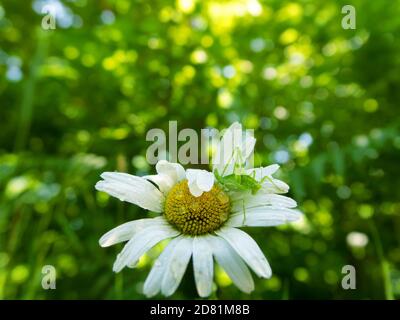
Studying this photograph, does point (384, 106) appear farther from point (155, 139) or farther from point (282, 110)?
point (155, 139)

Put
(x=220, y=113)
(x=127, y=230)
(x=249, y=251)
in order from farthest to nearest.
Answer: (x=220, y=113), (x=127, y=230), (x=249, y=251)

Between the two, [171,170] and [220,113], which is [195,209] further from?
[220,113]

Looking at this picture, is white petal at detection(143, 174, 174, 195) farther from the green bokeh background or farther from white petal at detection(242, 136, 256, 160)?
the green bokeh background

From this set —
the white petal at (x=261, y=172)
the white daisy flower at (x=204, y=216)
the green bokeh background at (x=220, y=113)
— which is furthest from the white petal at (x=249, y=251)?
the green bokeh background at (x=220, y=113)

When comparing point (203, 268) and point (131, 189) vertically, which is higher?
point (131, 189)

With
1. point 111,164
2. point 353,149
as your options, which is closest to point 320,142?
point 353,149

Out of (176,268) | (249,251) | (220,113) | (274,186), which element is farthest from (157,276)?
(220,113)
